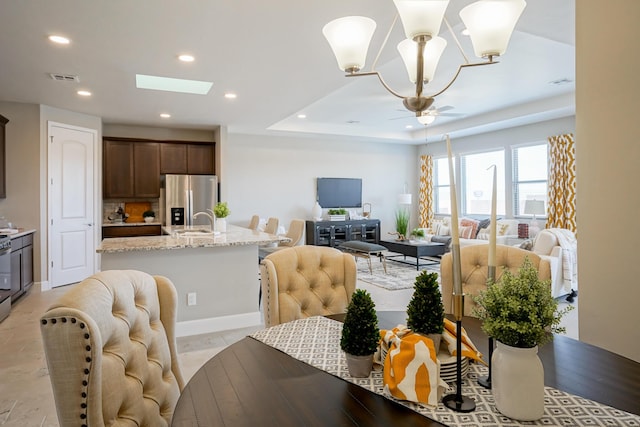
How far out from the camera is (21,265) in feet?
15.8

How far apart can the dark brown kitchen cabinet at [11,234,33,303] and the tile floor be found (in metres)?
0.18

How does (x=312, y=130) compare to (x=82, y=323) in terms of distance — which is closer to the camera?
(x=82, y=323)

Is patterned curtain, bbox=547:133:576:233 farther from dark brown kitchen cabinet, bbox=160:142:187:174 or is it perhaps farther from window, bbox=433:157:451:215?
dark brown kitchen cabinet, bbox=160:142:187:174

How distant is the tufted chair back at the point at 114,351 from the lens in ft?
2.83

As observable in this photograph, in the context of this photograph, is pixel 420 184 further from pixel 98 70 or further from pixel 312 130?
pixel 98 70

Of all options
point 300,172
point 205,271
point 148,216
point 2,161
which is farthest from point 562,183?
point 2,161

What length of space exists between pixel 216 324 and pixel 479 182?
6948mm

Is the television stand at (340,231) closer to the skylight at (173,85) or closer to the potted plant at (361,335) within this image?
the skylight at (173,85)

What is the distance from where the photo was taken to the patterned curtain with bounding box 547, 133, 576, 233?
6715 millimetres

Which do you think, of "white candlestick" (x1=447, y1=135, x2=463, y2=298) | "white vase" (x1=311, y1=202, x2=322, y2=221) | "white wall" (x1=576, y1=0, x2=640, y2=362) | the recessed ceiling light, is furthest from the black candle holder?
"white vase" (x1=311, y1=202, x2=322, y2=221)

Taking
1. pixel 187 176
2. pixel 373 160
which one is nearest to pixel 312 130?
pixel 373 160

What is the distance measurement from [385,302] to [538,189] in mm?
4585

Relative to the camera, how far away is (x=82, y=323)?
2.85ft

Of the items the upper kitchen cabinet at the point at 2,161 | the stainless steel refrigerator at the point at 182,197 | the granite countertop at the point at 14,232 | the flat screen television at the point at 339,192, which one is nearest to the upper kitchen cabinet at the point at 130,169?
the stainless steel refrigerator at the point at 182,197
